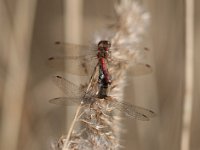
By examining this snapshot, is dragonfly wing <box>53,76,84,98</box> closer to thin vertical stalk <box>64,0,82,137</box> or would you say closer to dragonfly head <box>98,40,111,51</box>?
dragonfly head <box>98,40,111,51</box>

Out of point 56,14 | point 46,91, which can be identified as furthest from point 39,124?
point 56,14

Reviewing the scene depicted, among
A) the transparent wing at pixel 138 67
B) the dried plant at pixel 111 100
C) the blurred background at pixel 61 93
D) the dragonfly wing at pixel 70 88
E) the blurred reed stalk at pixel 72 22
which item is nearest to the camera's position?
the dried plant at pixel 111 100

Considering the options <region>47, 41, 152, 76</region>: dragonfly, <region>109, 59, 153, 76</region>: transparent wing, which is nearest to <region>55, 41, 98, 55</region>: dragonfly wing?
<region>47, 41, 152, 76</region>: dragonfly

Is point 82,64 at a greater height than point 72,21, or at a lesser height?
lesser

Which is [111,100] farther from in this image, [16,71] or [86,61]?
[16,71]

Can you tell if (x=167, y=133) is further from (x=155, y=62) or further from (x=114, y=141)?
(x=114, y=141)

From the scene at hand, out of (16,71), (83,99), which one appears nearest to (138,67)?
(83,99)

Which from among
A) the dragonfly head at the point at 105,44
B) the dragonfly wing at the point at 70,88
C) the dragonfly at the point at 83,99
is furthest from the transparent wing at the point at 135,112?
the dragonfly head at the point at 105,44

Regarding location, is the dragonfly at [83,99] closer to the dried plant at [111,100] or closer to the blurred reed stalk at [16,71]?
the dried plant at [111,100]
